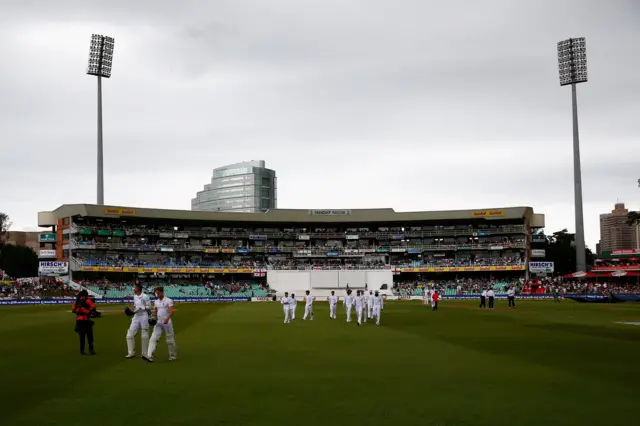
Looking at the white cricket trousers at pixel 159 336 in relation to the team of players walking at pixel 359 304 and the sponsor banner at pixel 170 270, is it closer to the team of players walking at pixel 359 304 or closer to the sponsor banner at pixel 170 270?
the team of players walking at pixel 359 304

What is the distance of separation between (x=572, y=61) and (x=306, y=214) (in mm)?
50008

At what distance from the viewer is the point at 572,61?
92.7m

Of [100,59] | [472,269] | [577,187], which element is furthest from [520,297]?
[100,59]

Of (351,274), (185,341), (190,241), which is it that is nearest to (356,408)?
(185,341)

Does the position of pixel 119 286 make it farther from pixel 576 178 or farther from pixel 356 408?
pixel 356 408

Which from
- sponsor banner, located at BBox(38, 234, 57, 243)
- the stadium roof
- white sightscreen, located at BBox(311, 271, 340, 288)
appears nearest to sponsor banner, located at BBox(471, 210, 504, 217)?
the stadium roof

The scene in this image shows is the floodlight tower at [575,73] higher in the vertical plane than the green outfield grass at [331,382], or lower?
higher

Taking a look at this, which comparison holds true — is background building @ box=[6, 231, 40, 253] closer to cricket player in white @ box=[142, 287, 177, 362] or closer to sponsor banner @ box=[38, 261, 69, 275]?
sponsor banner @ box=[38, 261, 69, 275]

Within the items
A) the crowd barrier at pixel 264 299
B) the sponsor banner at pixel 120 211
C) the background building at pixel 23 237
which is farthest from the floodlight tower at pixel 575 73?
the background building at pixel 23 237

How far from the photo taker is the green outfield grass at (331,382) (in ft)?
34.6

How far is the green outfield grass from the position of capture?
34.6 feet

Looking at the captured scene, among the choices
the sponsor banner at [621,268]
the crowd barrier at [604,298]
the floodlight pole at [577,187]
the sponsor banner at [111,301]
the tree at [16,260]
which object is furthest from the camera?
the tree at [16,260]

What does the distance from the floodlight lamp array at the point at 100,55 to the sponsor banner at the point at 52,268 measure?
29057 millimetres

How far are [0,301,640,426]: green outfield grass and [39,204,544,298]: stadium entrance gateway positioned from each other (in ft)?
245
